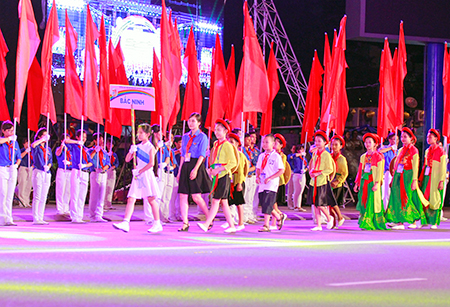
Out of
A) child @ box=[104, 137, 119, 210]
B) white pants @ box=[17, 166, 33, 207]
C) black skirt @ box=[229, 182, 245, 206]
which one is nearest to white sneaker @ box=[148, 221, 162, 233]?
black skirt @ box=[229, 182, 245, 206]

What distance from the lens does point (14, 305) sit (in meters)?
4.60

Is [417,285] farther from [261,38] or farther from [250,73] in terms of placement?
[261,38]

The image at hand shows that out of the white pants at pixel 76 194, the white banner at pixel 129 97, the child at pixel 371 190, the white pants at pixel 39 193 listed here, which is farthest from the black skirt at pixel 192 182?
the child at pixel 371 190

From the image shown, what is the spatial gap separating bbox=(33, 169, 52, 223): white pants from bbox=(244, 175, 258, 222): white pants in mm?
4046

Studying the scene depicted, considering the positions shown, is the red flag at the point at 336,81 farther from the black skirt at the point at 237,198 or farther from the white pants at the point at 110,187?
the white pants at the point at 110,187

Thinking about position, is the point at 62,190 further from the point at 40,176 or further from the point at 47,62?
the point at 47,62

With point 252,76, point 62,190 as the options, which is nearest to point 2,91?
point 62,190

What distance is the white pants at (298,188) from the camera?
58.7 feet

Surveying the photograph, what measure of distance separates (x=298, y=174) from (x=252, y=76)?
16.4ft

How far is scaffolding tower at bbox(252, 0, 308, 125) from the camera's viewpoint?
70.1 feet

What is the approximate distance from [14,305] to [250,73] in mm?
9921

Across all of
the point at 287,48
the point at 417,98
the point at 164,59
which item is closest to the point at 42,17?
the point at 164,59

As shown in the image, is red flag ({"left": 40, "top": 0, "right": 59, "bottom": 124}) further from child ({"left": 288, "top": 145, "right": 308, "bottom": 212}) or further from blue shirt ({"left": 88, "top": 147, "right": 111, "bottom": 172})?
child ({"left": 288, "top": 145, "right": 308, "bottom": 212})

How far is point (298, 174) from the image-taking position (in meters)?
18.2
